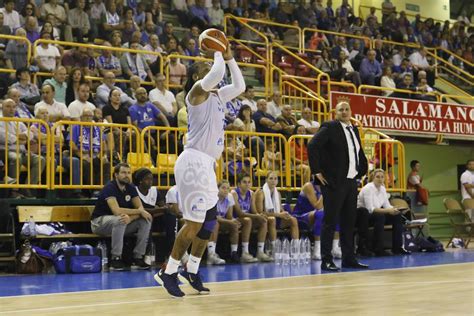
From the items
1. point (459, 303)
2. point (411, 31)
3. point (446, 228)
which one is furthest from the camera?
point (411, 31)

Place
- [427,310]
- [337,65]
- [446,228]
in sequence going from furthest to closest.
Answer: [446,228], [337,65], [427,310]

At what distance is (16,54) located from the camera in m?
13.8

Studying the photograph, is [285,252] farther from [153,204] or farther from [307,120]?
[307,120]

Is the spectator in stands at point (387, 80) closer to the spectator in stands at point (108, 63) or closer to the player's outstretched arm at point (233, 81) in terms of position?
the spectator in stands at point (108, 63)

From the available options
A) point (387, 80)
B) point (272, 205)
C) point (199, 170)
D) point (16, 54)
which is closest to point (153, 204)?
point (272, 205)

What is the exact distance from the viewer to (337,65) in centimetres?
1966

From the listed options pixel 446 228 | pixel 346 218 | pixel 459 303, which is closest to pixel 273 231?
pixel 346 218

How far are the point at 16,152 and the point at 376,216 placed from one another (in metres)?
5.62

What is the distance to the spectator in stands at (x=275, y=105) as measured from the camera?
1586 cm

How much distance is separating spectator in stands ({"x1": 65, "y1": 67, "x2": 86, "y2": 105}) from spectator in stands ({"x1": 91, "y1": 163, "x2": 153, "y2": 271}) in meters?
2.70

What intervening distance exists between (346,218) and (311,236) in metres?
3.14

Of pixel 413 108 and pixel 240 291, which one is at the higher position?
pixel 413 108

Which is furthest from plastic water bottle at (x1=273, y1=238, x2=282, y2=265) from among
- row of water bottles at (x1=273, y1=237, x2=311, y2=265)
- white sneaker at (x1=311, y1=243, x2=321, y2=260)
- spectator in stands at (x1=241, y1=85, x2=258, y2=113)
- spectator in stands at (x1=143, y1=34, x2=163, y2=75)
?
spectator in stands at (x1=143, y1=34, x2=163, y2=75)

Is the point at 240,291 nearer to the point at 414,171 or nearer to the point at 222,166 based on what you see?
the point at 222,166
